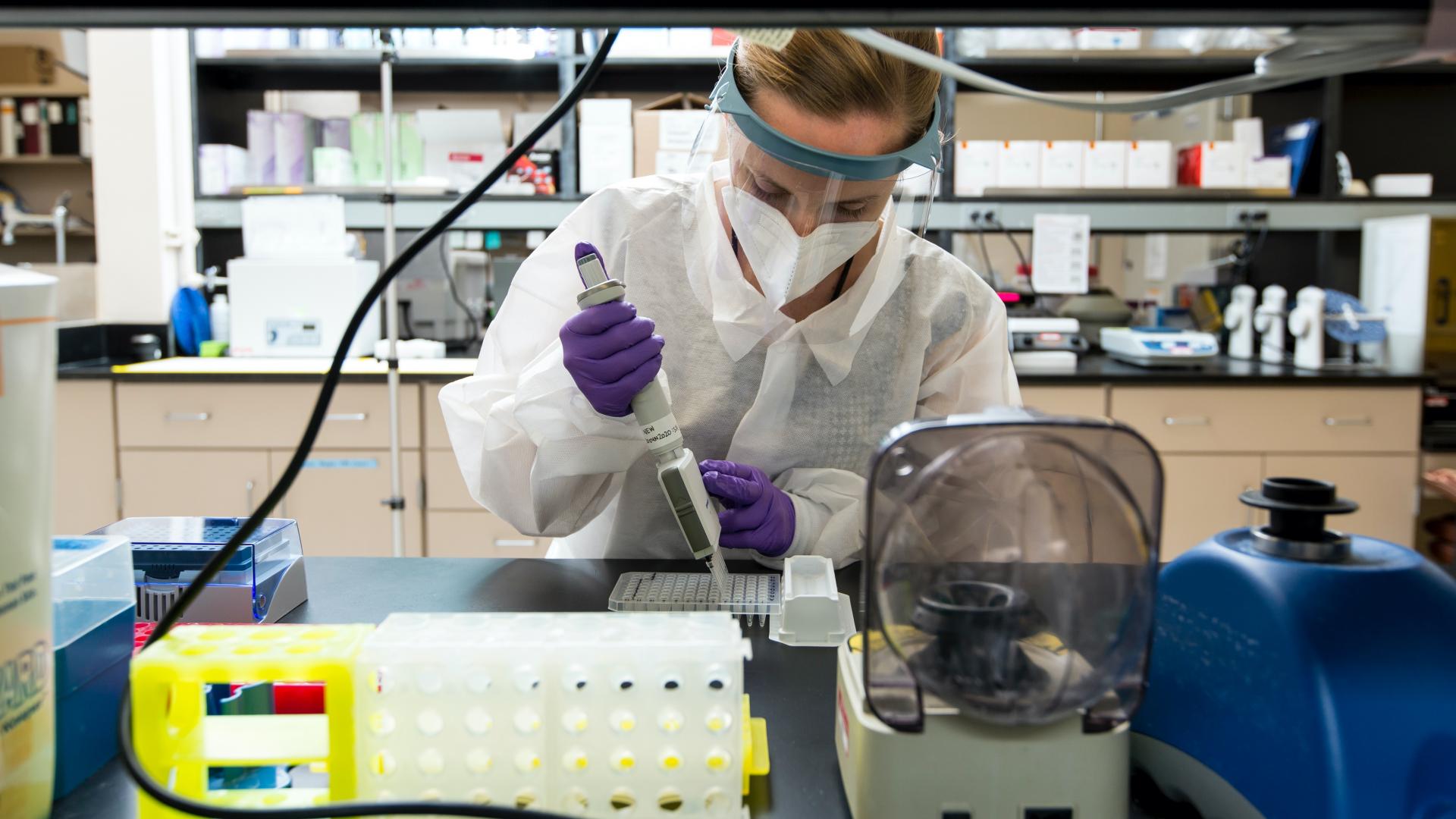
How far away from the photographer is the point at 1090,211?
325cm

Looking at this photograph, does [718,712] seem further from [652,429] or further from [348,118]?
[348,118]

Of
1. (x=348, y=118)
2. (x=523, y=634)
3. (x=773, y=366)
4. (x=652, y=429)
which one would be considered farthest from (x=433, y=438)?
(x=523, y=634)

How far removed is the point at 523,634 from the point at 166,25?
0.32 meters

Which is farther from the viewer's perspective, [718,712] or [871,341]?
[871,341]

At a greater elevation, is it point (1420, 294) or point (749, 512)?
point (1420, 294)

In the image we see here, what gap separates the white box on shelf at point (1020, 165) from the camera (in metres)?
3.17

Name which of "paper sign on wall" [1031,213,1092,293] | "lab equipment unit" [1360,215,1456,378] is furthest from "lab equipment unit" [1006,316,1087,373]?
"lab equipment unit" [1360,215,1456,378]

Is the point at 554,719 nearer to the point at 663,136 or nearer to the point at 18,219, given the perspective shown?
the point at 663,136

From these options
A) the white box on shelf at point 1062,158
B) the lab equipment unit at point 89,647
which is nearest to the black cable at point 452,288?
the white box on shelf at point 1062,158

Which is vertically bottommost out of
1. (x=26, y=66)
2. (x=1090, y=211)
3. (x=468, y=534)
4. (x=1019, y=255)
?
(x=468, y=534)

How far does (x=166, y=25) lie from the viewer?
1.30 ft

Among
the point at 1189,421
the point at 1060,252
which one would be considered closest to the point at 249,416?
the point at 1060,252

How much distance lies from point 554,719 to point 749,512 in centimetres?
64

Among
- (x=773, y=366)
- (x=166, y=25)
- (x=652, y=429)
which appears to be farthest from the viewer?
(x=773, y=366)
